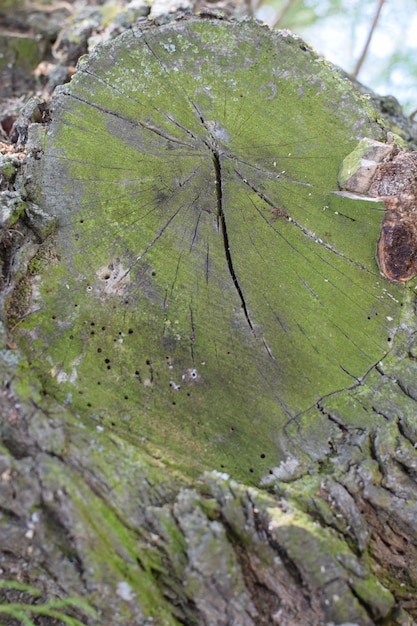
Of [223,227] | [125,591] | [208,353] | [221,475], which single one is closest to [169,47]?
[223,227]

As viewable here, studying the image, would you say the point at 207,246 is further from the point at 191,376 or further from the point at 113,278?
the point at 191,376

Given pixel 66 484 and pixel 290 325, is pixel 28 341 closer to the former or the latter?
pixel 66 484

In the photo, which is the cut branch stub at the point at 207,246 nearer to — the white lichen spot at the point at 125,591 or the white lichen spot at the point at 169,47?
the white lichen spot at the point at 169,47

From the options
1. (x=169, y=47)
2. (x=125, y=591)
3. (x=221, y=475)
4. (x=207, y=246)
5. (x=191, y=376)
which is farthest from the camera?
(x=169, y=47)

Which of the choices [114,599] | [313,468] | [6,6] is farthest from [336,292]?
[6,6]

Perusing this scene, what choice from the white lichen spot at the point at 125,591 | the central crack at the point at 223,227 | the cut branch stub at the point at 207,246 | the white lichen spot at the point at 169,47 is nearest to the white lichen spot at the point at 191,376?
the cut branch stub at the point at 207,246

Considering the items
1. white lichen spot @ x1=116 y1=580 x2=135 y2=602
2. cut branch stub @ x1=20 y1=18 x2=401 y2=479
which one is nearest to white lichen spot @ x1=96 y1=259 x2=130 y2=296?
cut branch stub @ x1=20 y1=18 x2=401 y2=479

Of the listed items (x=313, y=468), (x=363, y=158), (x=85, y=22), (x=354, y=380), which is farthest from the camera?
(x=85, y=22)
